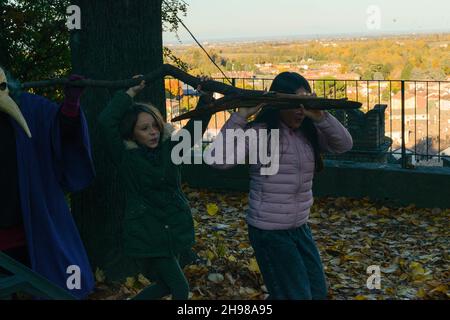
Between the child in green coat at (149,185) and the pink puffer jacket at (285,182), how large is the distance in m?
0.42

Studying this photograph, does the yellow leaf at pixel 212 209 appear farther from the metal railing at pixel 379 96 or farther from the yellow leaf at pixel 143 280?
A: the yellow leaf at pixel 143 280

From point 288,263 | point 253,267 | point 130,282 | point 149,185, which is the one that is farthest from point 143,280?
point 288,263

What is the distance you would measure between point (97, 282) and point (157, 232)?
5.32 ft

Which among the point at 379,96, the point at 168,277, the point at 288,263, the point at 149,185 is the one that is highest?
the point at 379,96

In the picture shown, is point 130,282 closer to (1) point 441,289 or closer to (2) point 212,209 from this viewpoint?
(1) point 441,289

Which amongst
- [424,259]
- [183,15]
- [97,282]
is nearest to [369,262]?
[424,259]

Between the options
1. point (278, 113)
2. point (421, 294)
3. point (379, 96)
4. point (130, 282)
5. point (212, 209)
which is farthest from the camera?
point (379, 96)

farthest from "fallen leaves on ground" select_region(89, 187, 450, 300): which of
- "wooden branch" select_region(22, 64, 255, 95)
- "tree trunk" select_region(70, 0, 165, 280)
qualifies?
"wooden branch" select_region(22, 64, 255, 95)

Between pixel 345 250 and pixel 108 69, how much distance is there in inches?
125

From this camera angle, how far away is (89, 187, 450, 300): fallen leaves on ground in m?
5.53

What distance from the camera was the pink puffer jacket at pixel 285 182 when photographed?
12.1 ft

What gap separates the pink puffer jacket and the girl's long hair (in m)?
0.04

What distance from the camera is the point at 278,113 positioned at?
3.80 m
